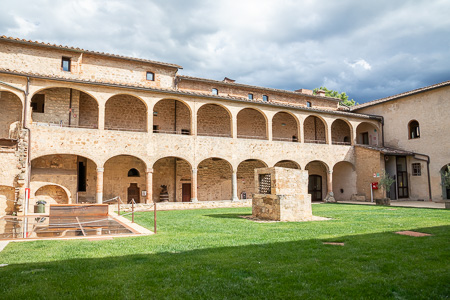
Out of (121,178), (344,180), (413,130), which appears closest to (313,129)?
(344,180)

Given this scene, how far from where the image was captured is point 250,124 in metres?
24.6

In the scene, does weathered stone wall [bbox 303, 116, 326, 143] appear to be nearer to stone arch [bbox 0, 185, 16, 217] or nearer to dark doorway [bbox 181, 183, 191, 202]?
dark doorway [bbox 181, 183, 191, 202]

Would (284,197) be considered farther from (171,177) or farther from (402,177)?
(402,177)

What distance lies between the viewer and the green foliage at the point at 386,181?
71.5 feet

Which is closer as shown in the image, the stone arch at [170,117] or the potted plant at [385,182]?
the stone arch at [170,117]

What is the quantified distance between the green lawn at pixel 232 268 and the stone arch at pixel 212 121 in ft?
51.2

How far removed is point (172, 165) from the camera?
2192cm

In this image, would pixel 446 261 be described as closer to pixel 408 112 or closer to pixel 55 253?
pixel 55 253

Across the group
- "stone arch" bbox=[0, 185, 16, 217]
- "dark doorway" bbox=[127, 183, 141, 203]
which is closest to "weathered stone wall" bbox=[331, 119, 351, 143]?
"dark doorway" bbox=[127, 183, 141, 203]

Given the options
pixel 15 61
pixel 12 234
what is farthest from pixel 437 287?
pixel 15 61

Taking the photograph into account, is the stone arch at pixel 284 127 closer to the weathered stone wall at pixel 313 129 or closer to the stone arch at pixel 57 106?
the weathered stone wall at pixel 313 129

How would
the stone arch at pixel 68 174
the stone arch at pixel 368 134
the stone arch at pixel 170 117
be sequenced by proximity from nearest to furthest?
the stone arch at pixel 68 174 < the stone arch at pixel 170 117 < the stone arch at pixel 368 134

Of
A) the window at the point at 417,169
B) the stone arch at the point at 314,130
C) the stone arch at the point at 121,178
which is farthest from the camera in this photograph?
the stone arch at the point at 314,130

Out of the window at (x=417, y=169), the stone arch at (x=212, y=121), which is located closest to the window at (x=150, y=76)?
the stone arch at (x=212, y=121)
